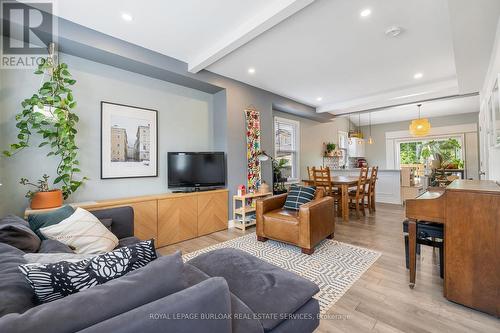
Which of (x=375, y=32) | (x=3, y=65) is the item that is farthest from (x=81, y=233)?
(x=375, y=32)

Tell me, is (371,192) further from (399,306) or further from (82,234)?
(82,234)

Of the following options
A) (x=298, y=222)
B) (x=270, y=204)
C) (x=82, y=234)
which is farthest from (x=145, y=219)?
(x=298, y=222)

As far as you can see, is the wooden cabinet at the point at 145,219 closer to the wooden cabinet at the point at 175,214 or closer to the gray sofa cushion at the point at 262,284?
the wooden cabinet at the point at 175,214

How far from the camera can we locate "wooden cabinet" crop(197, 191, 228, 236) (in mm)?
3543

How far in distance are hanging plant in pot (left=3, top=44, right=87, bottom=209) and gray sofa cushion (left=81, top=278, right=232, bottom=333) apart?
2379 mm

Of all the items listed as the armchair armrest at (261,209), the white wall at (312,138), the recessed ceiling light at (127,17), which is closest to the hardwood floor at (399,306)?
the armchair armrest at (261,209)

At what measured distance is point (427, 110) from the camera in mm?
6625

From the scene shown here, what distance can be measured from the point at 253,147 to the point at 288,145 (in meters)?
1.77

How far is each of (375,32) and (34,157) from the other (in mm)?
4140

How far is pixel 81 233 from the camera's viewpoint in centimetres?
171

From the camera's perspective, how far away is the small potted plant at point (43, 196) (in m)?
2.26

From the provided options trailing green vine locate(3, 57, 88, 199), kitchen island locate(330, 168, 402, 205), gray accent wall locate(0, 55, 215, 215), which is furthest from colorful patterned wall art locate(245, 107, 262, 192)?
kitchen island locate(330, 168, 402, 205)

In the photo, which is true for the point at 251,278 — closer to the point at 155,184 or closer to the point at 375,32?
the point at 155,184

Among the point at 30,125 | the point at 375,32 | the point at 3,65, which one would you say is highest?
the point at 375,32
